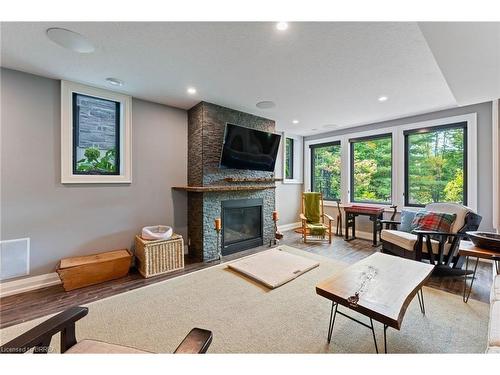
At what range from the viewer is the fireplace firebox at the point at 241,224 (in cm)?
361

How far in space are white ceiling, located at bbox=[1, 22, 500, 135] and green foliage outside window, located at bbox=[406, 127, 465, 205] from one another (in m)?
0.78

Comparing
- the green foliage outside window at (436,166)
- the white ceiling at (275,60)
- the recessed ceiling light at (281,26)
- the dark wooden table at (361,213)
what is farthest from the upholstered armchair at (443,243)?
the recessed ceiling light at (281,26)

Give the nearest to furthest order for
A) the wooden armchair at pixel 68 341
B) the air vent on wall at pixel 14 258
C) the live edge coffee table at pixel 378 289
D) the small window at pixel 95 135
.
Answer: the wooden armchair at pixel 68 341 → the live edge coffee table at pixel 378 289 → the air vent on wall at pixel 14 258 → the small window at pixel 95 135

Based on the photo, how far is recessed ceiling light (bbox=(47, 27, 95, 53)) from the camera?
5.54ft

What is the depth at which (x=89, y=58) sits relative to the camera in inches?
81.7

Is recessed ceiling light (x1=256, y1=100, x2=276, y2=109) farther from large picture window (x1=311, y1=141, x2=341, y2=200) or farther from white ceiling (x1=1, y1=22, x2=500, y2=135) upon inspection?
large picture window (x1=311, y1=141, x2=341, y2=200)

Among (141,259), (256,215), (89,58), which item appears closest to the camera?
(89,58)

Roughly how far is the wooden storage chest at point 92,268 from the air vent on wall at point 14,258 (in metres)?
0.32

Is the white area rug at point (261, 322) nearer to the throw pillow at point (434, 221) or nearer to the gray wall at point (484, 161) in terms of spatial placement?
the throw pillow at point (434, 221)

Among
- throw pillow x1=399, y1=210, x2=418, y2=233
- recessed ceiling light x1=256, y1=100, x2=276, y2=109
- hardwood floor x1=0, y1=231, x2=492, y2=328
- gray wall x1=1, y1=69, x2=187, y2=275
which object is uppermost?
recessed ceiling light x1=256, y1=100, x2=276, y2=109

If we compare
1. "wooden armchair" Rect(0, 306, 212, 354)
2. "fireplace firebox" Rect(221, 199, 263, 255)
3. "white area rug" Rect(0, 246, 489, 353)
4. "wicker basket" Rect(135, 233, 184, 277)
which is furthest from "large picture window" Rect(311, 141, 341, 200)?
"wooden armchair" Rect(0, 306, 212, 354)
